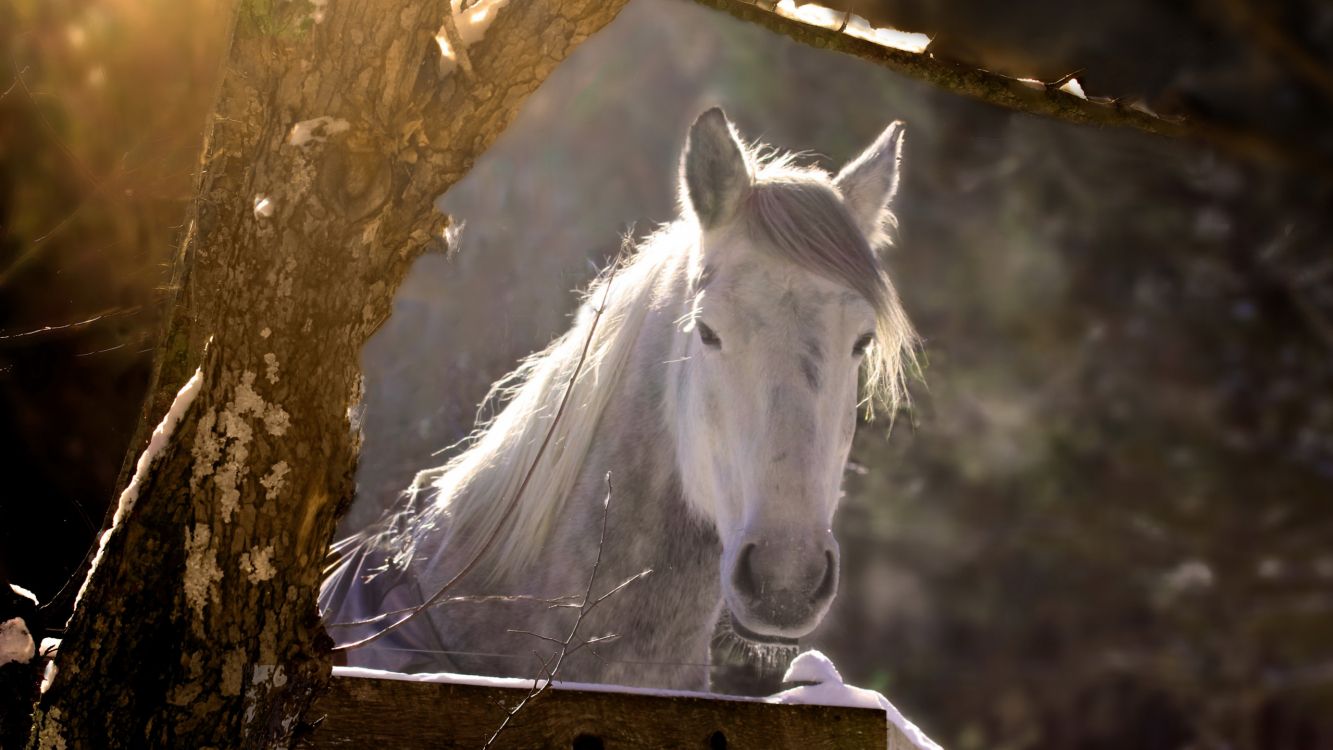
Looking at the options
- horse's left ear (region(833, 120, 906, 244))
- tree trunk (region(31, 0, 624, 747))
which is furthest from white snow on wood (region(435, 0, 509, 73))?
horse's left ear (region(833, 120, 906, 244))

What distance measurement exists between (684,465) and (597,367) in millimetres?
377

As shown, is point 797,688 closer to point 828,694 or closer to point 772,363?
point 828,694

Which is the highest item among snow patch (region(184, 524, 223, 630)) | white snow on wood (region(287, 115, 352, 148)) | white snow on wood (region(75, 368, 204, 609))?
white snow on wood (region(287, 115, 352, 148))

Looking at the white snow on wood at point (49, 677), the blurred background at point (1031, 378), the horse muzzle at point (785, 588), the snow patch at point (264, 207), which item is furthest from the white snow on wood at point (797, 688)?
the blurred background at point (1031, 378)

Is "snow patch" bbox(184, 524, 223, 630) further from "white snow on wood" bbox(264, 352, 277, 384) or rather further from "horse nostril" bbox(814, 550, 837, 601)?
"horse nostril" bbox(814, 550, 837, 601)

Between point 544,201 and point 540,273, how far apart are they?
86 cm

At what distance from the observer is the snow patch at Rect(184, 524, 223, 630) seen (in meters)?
1.36

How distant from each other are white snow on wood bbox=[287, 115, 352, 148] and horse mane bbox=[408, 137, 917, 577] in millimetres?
1057

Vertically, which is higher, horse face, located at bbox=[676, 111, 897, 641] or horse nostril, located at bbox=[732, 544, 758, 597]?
horse face, located at bbox=[676, 111, 897, 641]

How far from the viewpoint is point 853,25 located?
2324 millimetres

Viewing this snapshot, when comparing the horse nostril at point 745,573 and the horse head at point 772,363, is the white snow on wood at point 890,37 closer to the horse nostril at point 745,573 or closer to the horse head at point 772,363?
the horse head at point 772,363

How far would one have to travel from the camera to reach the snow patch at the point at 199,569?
4.46 ft

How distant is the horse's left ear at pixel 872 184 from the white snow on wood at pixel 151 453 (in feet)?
6.06

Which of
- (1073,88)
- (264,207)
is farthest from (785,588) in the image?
(264,207)
